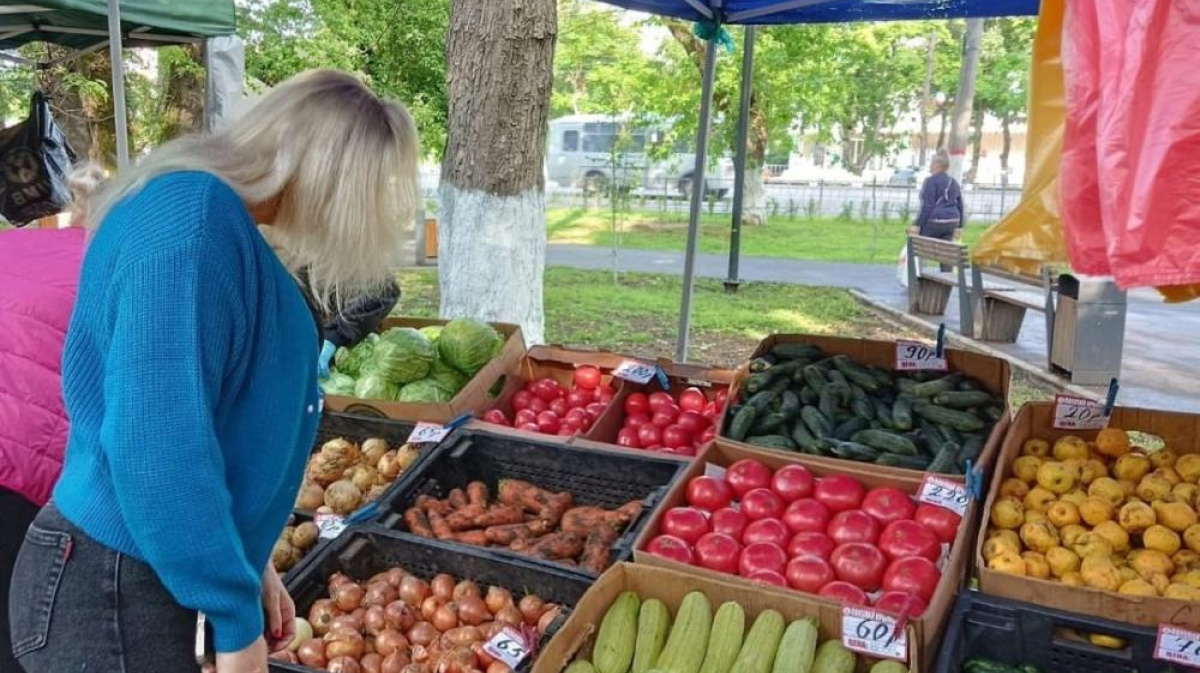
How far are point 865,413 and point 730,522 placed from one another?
0.92m

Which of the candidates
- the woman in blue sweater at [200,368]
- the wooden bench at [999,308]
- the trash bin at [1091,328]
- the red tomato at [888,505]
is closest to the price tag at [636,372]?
the red tomato at [888,505]

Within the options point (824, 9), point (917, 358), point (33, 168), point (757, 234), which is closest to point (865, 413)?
point (917, 358)

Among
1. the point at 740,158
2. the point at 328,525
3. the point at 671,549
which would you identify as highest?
the point at 740,158

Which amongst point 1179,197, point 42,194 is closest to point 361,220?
point 1179,197

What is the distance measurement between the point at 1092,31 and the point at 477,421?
2.51 m

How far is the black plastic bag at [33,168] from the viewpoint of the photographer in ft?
19.9

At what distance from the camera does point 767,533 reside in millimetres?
2660

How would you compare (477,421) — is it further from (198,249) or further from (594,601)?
(198,249)

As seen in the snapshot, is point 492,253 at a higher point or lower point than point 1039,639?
higher

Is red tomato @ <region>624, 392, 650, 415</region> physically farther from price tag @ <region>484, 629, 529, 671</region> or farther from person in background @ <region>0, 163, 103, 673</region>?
person in background @ <region>0, 163, 103, 673</region>

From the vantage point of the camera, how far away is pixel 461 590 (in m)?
2.60

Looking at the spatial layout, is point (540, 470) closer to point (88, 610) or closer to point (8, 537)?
point (8, 537)

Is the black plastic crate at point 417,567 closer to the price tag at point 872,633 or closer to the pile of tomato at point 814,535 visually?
the pile of tomato at point 814,535

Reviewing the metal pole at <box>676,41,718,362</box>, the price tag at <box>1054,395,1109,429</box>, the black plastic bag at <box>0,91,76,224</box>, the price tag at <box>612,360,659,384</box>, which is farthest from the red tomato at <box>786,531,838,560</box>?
the black plastic bag at <box>0,91,76,224</box>
